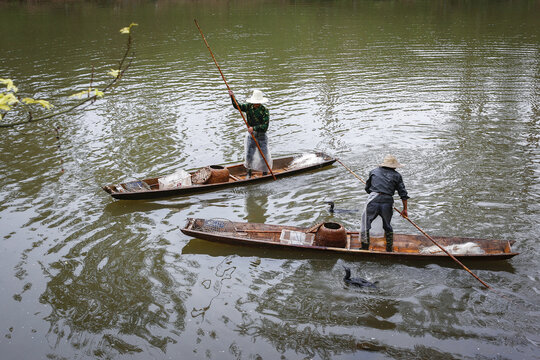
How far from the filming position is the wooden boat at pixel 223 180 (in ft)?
34.2

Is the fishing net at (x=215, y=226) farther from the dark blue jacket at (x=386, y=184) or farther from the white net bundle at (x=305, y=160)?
the white net bundle at (x=305, y=160)

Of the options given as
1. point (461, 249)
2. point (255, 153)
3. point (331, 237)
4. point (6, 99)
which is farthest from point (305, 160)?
point (6, 99)

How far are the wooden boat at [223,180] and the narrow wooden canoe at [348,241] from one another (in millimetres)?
1957

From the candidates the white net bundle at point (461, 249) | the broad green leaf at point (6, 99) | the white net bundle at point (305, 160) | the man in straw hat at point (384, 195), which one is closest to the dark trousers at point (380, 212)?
the man in straw hat at point (384, 195)

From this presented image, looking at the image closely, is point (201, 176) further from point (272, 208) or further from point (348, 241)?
point (348, 241)

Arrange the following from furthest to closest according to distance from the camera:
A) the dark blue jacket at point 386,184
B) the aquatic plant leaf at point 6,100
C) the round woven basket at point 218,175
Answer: the round woven basket at point 218,175
the dark blue jacket at point 386,184
the aquatic plant leaf at point 6,100

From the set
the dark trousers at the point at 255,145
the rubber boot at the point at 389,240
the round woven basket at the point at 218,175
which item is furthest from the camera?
the dark trousers at the point at 255,145

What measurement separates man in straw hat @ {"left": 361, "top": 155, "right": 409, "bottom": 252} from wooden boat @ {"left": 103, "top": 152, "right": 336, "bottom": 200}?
3.79 metres

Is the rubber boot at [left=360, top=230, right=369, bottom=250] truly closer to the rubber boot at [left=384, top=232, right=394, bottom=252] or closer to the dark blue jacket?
the rubber boot at [left=384, top=232, right=394, bottom=252]

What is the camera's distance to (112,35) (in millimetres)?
30734

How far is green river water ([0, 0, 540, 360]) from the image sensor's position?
6688 millimetres

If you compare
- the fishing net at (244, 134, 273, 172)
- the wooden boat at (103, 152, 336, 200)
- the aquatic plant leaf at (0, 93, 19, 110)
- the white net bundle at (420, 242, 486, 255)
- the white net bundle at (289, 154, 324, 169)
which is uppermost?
the aquatic plant leaf at (0, 93, 19, 110)

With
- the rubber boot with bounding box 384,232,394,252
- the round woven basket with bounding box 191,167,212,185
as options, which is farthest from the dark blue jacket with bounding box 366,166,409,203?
the round woven basket with bounding box 191,167,212,185

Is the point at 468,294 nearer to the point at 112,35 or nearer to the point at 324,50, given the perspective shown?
the point at 324,50
